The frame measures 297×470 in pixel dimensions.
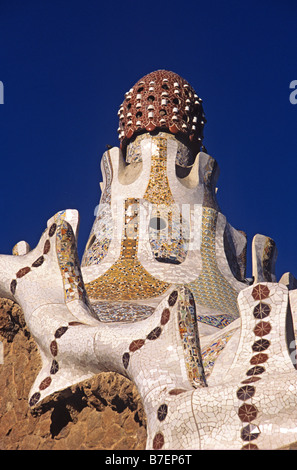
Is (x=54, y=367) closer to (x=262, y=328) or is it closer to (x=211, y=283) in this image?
(x=262, y=328)

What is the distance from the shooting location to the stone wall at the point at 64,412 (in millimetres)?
6027

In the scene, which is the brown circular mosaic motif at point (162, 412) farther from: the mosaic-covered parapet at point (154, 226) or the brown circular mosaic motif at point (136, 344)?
the mosaic-covered parapet at point (154, 226)

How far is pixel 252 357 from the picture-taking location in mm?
5699

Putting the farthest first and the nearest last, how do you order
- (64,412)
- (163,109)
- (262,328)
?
(163,109) → (64,412) → (262,328)

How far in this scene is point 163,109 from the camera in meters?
11.3

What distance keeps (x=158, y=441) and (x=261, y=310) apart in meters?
1.08

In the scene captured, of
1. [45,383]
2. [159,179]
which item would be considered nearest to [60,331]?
[45,383]

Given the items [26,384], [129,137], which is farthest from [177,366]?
[129,137]

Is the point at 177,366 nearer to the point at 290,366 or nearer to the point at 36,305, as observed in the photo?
the point at 290,366

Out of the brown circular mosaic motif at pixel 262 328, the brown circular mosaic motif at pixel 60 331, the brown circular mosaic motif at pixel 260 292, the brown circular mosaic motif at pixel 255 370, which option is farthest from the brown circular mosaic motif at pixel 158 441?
the brown circular mosaic motif at pixel 60 331

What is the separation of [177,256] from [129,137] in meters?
2.14

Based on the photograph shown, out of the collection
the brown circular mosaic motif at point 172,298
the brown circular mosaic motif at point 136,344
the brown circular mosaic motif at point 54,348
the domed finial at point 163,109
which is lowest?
the brown circular mosaic motif at point 54,348

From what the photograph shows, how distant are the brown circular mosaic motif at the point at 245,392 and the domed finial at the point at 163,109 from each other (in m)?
6.25

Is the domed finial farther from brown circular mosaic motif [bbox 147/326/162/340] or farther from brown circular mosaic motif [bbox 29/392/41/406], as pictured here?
brown circular mosaic motif [bbox 147/326/162/340]
